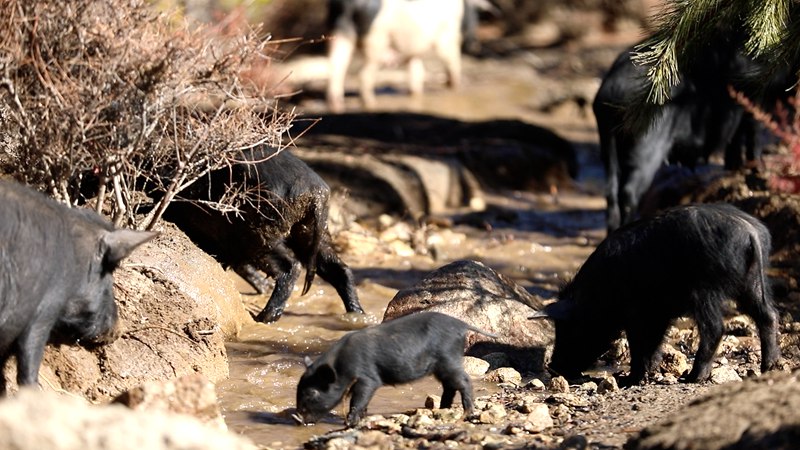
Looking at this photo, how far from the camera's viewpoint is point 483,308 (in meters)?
7.79

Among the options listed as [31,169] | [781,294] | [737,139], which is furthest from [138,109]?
[737,139]

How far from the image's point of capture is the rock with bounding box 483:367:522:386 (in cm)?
727

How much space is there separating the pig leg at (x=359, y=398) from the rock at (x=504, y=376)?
4.15 ft

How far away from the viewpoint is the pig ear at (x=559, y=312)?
7.27m

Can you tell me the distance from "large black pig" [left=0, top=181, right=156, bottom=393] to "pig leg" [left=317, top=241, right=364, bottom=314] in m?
3.05

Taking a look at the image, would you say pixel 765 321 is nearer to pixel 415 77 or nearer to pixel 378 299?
pixel 378 299

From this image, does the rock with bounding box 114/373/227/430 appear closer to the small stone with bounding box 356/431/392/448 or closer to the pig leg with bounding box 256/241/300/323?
the small stone with bounding box 356/431/392/448

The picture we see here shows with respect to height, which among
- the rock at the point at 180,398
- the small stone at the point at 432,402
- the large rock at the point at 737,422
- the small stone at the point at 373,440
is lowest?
the small stone at the point at 432,402

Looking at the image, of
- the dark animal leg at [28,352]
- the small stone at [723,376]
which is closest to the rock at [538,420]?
the small stone at [723,376]

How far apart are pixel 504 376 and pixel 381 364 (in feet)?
4.21

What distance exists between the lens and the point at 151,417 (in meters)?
4.19

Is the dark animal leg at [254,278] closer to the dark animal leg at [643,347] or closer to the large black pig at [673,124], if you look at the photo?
the large black pig at [673,124]

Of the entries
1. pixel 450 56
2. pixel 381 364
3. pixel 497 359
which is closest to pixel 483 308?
pixel 497 359

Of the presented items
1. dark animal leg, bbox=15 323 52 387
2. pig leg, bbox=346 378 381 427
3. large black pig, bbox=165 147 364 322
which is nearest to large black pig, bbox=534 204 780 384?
pig leg, bbox=346 378 381 427
